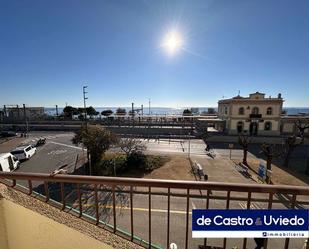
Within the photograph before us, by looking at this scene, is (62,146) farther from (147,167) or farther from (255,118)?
(255,118)

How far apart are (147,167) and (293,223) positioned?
16.3 meters

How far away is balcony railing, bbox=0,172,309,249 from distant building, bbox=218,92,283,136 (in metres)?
23.0

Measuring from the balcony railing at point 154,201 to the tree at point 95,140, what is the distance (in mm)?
5243

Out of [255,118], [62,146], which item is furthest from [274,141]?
Answer: [62,146]

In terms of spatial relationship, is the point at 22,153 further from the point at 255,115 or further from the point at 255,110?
the point at 255,110

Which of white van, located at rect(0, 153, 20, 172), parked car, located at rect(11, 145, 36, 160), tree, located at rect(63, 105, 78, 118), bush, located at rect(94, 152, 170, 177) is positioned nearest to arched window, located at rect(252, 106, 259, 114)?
bush, located at rect(94, 152, 170, 177)

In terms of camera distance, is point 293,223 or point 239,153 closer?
point 293,223

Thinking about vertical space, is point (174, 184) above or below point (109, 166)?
above

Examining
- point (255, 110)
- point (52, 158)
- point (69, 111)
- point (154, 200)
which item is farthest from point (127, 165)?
point (69, 111)

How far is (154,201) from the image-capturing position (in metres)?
11.9

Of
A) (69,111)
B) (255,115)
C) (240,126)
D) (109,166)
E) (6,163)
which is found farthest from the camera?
(69,111)

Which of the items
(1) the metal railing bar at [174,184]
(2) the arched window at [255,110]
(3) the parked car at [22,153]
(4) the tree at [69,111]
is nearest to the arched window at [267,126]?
(2) the arched window at [255,110]

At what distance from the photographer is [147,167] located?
17.8 meters

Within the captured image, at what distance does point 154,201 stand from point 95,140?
7908 millimetres
